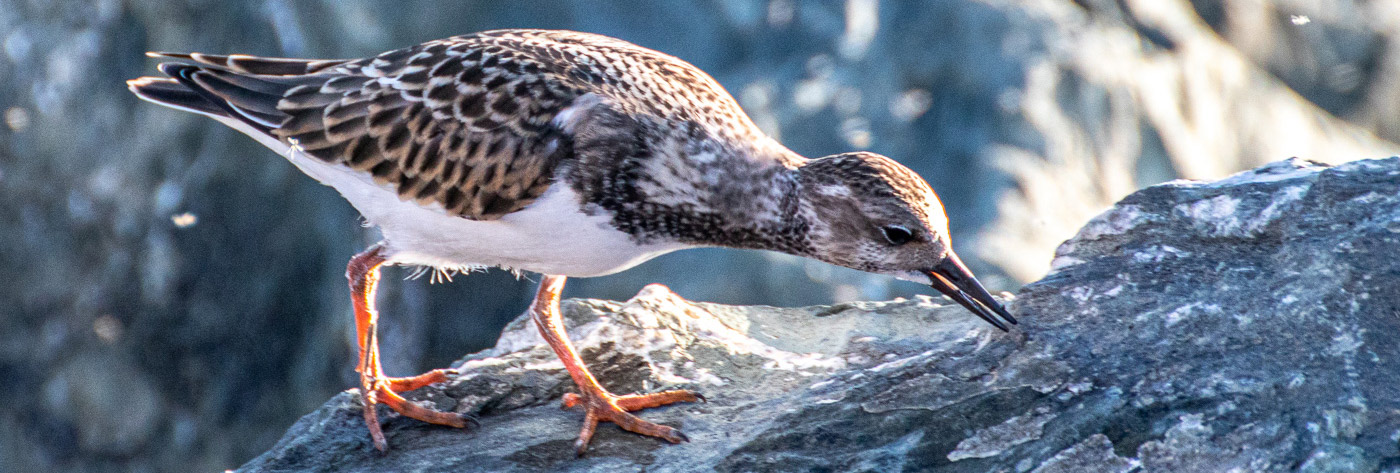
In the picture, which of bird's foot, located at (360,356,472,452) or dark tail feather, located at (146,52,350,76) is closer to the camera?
bird's foot, located at (360,356,472,452)

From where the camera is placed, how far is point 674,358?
5.79 m

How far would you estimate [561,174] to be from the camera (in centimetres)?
497

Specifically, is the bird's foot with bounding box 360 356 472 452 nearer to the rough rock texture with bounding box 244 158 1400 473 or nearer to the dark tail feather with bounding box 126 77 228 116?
the rough rock texture with bounding box 244 158 1400 473

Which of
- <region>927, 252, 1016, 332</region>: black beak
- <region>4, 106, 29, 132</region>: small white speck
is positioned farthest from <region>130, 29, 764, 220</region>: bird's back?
<region>4, 106, 29, 132</region>: small white speck

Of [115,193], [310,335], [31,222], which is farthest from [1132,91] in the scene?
[31,222]

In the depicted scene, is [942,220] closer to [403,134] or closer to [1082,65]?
[403,134]

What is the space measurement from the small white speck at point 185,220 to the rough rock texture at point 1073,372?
161 inches

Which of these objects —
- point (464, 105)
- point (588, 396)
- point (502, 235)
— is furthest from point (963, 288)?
point (464, 105)

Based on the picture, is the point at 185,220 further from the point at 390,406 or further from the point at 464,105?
the point at 464,105

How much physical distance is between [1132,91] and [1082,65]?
0.49 metres

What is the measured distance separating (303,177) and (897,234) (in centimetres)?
582

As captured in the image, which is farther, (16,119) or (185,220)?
(16,119)

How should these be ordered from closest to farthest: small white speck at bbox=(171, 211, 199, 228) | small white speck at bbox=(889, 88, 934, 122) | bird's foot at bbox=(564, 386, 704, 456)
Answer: bird's foot at bbox=(564, 386, 704, 456) → small white speck at bbox=(889, 88, 934, 122) → small white speck at bbox=(171, 211, 199, 228)

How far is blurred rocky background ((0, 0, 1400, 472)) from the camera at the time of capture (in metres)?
8.83
